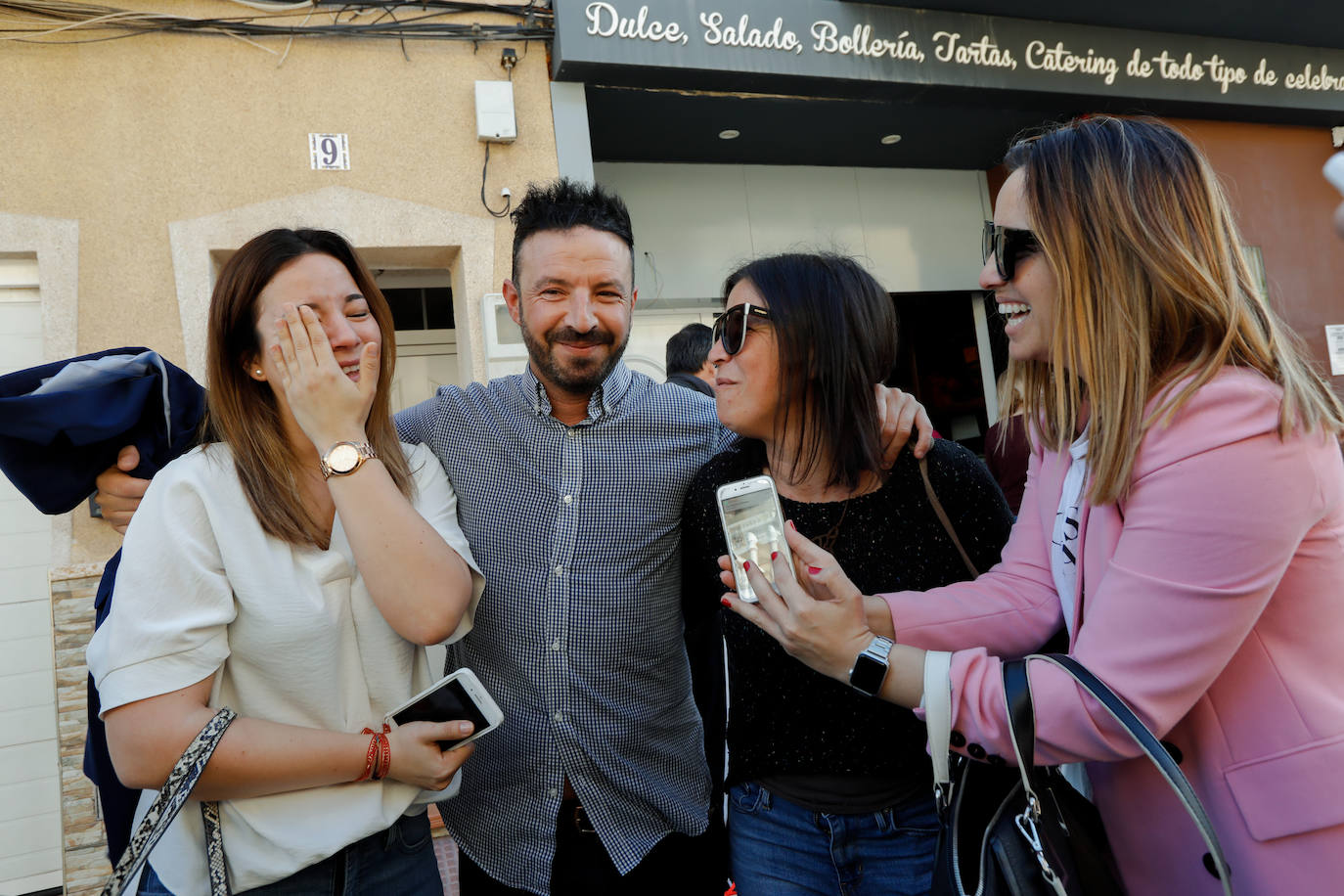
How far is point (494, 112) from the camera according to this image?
5465 mm

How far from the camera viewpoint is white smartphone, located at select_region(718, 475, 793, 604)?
1622 mm

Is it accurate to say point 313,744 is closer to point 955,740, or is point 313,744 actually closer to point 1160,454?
point 955,740

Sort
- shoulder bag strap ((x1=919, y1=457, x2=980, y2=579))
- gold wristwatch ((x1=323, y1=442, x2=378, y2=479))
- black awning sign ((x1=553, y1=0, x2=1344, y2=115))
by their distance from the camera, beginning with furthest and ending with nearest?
black awning sign ((x1=553, y1=0, x2=1344, y2=115))
shoulder bag strap ((x1=919, y1=457, x2=980, y2=579))
gold wristwatch ((x1=323, y1=442, x2=378, y2=479))

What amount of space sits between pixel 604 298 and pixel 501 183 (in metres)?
3.59

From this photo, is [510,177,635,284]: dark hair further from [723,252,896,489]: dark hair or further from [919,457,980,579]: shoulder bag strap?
[919,457,980,579]: shoulder bag strap

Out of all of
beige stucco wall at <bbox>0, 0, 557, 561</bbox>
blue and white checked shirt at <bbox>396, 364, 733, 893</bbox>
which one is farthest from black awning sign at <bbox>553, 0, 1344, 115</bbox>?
blue and white checked shirt at <bbox>396, 364, 733, 893</bbox>

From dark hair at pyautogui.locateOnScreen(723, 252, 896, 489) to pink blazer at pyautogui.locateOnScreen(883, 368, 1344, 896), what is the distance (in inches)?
27.1

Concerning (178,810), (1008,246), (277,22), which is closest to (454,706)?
(178,810)

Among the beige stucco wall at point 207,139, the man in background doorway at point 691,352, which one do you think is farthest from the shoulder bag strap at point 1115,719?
the beige stucco wall at point 207,139

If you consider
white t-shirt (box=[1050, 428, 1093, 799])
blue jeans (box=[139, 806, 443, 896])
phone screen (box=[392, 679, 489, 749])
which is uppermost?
white t-shirt (box=[1050, 428, 1093, 799])

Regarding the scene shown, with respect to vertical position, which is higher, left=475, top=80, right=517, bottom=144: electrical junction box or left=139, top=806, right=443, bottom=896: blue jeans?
left=475, top=80, right=517, bottom=144: electrical junction box

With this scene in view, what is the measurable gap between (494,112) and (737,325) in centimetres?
416

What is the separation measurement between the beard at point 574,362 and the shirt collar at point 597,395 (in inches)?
1.4

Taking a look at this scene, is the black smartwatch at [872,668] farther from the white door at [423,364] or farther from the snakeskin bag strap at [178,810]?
the white door at [423,364]
